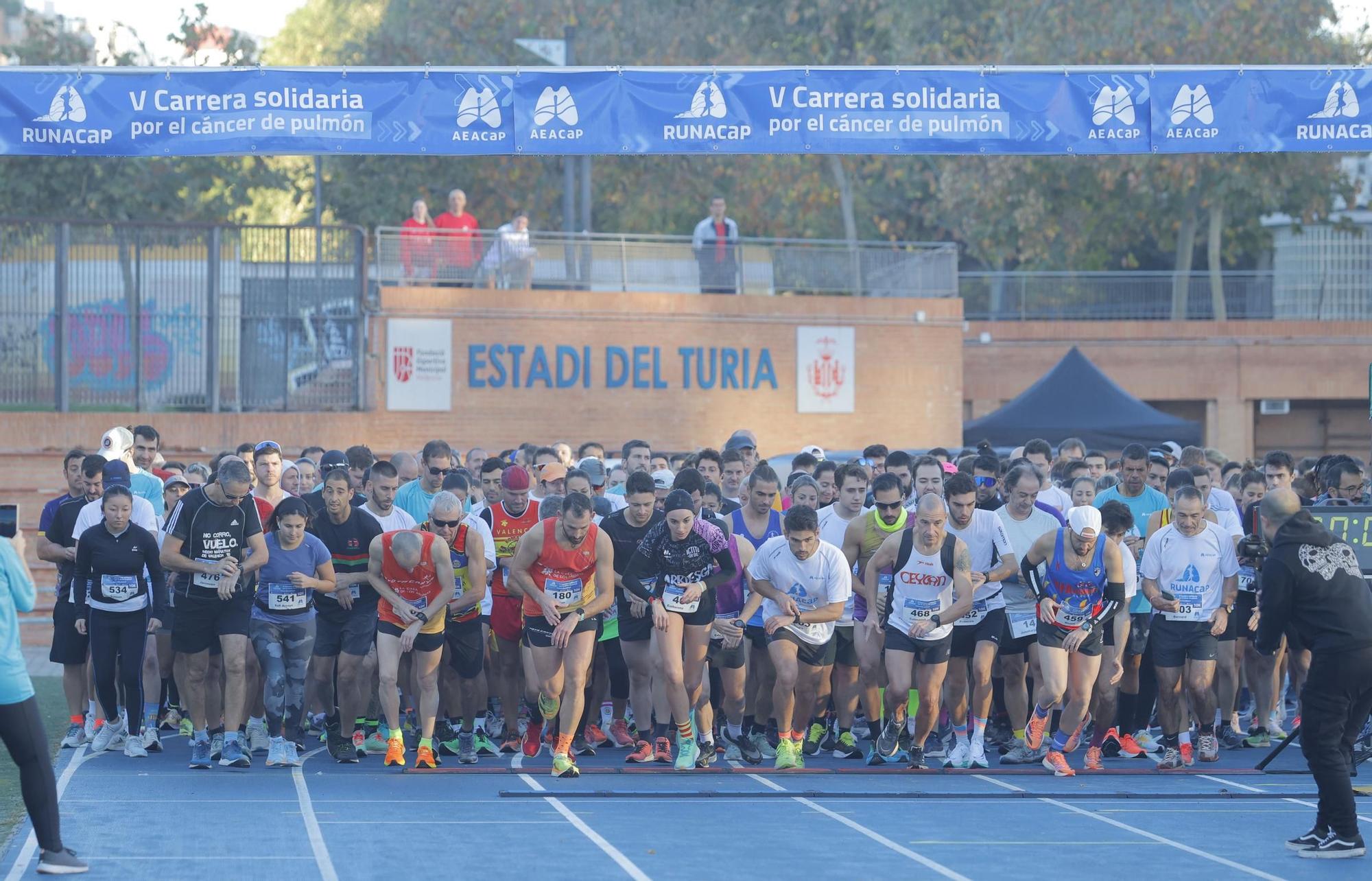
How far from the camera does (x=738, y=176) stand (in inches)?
1485

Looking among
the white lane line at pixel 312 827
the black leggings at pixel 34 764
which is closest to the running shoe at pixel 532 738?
the white lane line at pixel 312 827

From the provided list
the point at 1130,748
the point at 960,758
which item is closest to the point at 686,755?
the point at 960,758

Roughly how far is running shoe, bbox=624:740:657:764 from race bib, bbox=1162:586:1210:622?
3.74 metres

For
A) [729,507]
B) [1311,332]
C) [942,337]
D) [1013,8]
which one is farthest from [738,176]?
[729,507]

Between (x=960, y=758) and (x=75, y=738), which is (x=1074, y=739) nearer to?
(x=960, y=758)

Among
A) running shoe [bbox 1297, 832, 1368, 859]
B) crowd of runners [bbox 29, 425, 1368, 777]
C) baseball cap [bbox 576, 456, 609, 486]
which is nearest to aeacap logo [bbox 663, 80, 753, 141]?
baseball cap [bbox 576, 456, 609, 486]

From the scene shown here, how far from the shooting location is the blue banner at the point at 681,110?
17.8 metres

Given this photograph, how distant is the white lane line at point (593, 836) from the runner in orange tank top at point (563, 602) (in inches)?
17.1

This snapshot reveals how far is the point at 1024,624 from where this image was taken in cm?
1277

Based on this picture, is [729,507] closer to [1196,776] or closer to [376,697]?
[376,697]

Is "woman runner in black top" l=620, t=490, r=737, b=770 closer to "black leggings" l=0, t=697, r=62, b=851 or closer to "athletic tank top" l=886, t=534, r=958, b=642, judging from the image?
"athletic tank top" l=886, t=534, r=958, b=642

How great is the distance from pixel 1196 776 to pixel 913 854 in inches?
146

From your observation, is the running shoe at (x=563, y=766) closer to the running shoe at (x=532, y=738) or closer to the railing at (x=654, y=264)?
the running shoe at (x=532, y=738)

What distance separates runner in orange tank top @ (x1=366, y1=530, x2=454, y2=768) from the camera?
1217 cm
